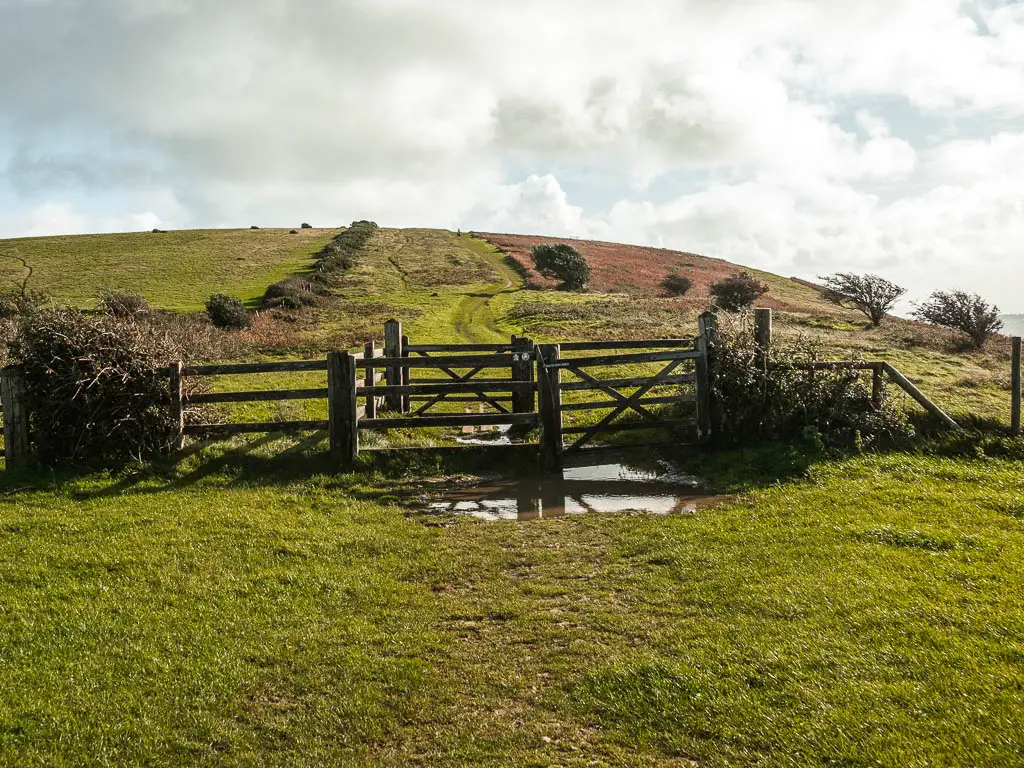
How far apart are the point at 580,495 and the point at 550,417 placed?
1.65 m

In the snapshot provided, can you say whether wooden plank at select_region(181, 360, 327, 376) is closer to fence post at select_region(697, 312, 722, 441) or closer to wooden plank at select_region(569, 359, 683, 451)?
wooden plank at select_region(569, 359, 683, 451)

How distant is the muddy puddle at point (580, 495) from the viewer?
9438mm

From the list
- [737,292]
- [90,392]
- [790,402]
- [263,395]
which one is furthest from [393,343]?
[737,292]

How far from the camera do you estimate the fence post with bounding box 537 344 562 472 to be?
11305 millimetres

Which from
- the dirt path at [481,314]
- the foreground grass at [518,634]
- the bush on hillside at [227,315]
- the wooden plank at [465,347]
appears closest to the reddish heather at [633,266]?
the dirt path at [481,314]

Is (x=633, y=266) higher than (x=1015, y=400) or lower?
higher

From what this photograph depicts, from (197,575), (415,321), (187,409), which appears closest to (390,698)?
(197,575)

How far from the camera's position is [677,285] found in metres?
54.3

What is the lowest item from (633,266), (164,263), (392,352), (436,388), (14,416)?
(14,416)

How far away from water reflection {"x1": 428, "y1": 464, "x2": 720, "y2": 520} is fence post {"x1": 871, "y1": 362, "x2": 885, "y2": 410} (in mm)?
3783

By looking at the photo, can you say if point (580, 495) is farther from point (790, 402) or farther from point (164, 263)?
point (164, 263)

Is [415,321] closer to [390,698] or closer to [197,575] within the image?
[197,575]

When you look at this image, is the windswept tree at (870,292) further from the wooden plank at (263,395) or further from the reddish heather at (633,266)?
the wooden plank at (263,395)

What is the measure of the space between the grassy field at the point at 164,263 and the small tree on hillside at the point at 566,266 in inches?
800
